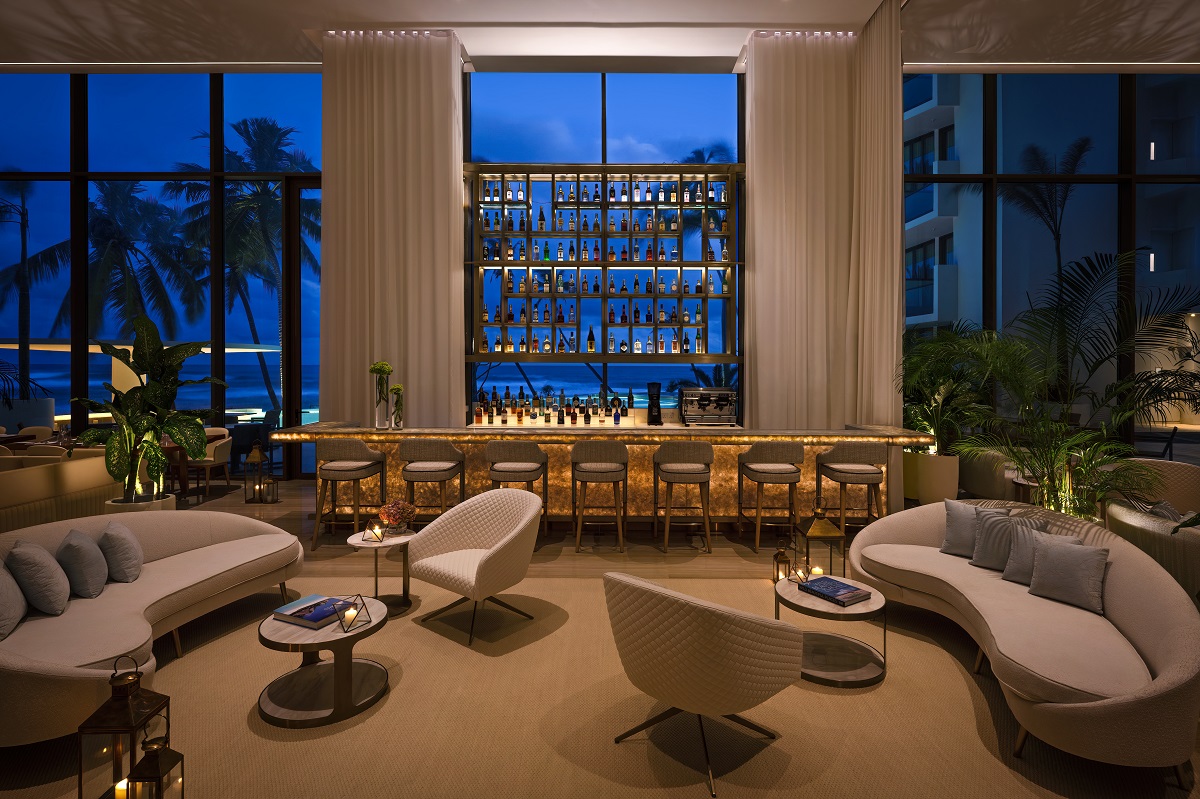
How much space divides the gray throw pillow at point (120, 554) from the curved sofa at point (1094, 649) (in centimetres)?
401

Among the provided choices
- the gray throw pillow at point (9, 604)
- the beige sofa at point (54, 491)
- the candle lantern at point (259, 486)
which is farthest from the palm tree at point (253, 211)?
the gray throw pillow at point (9, 604)

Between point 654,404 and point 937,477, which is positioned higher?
point 654,404

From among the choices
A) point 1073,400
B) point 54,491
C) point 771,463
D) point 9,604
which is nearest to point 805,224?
point 771,463

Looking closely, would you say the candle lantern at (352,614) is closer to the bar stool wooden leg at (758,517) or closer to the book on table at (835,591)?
the book on table at (835,591)

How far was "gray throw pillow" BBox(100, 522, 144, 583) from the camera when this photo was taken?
11.0ft

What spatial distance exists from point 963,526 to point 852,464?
5.64 ft

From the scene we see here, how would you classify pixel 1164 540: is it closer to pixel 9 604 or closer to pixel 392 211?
pixel 9 604

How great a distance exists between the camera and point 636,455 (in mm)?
5930

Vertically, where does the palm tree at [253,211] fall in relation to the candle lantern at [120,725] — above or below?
above

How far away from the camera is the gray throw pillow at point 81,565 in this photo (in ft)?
10.2

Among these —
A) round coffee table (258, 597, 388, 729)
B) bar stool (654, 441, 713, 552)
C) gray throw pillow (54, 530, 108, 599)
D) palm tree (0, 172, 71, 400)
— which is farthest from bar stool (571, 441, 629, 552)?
palm tree (0, 172, 71, 400)

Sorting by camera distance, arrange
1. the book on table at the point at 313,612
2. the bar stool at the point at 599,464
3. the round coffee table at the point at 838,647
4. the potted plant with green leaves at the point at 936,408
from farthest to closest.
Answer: the potted plant with green leaves at the point at 936,408 < the bar stool at the point at 599,464 < the round coffee table at the point at 838,647 < the book on table at the point at 313,612

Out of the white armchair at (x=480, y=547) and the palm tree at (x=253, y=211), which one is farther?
the palm tree at (x=253, y=211)

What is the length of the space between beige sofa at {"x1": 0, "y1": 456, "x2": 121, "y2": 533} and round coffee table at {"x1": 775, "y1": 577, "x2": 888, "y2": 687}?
414cm
